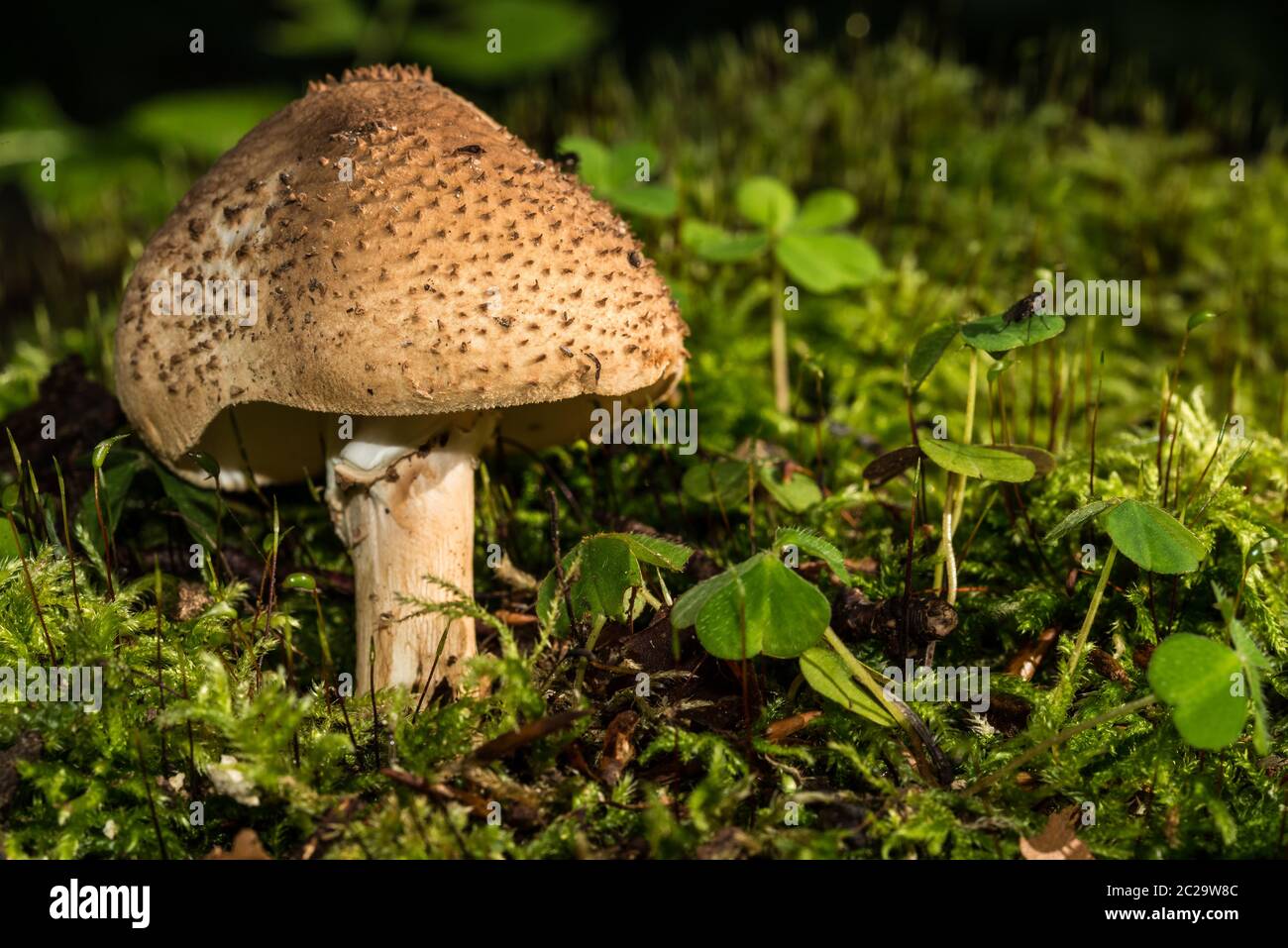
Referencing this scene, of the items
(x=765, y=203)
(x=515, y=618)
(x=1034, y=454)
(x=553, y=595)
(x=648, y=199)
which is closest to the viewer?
(x=553, y=595)

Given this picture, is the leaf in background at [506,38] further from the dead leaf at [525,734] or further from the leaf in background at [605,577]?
the dead leaf at [525,734]

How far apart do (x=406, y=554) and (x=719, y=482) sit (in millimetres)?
901

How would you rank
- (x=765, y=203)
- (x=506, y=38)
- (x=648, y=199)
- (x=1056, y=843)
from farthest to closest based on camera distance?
(x=506, y=38) < (x=765, y=203) < (x=648, y=199) < (x=1056, y=843)

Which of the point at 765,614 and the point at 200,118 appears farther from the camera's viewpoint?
the point at 200,118

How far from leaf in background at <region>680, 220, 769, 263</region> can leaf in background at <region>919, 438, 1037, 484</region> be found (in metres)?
1.45

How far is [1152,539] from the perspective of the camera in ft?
7.07

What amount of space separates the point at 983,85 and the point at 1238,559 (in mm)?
3980

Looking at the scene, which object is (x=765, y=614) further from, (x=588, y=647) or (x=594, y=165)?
(x=594, y=165)

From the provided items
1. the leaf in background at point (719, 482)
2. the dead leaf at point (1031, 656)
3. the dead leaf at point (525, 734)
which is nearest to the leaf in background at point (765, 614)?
the dead leaf at point (525, 734)

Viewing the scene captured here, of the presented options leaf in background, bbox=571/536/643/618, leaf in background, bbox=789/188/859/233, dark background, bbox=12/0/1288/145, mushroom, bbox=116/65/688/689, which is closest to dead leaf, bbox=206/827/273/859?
mushroom, bbox=116/65/688/689

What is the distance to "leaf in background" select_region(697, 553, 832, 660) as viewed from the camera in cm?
200

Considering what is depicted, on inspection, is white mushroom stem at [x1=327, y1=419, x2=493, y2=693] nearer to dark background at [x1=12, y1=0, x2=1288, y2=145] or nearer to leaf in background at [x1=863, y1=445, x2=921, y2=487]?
leaf in background at [x1=863, y1=445, x2=921, y2=487]

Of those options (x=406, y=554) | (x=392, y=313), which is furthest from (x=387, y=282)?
(x=406, y=554)

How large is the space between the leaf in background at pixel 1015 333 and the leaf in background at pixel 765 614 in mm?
777
